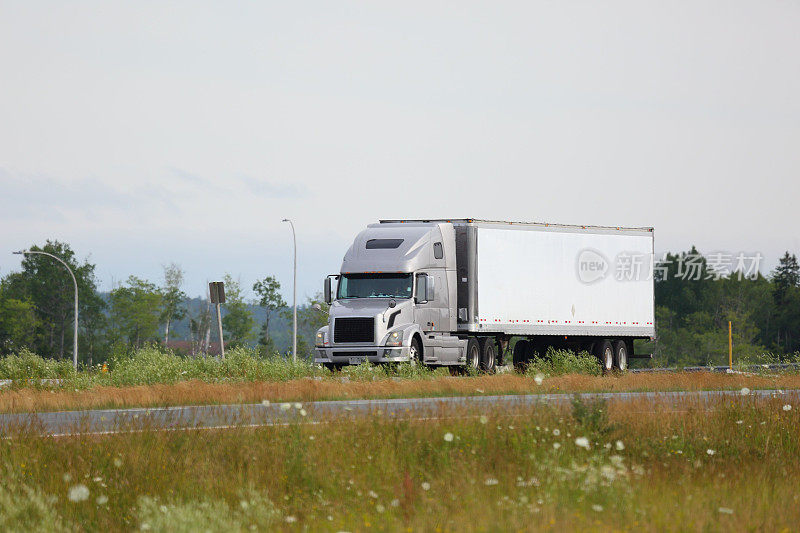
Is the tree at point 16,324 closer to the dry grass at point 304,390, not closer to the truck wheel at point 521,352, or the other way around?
the truck wheel at point 521,352

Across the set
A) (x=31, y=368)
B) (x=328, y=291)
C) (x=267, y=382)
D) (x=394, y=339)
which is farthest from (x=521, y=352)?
(x=31, y=368)

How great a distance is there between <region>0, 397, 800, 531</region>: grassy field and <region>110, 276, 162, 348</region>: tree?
4194 inches

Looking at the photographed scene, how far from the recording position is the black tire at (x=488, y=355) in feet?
101

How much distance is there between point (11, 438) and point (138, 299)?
107 m

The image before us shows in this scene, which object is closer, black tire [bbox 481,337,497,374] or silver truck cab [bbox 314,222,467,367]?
silver truck cab [bbox 314,222,467,367]

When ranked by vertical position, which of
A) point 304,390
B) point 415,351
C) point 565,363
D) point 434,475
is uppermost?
point 415,351

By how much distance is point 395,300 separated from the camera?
1116 inches

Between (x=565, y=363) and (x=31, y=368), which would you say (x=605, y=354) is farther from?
(x=31, y=368)

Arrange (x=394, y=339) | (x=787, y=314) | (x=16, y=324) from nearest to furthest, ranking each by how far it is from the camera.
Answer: (x=394, y=339) < (x=16, y=324) < (x=787, y=314)

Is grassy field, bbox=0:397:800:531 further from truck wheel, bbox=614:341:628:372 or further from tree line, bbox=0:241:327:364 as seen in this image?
tree line, bbox=0:241:327:364

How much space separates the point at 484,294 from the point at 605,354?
18.7 feet

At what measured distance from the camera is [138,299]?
117375 millimetres

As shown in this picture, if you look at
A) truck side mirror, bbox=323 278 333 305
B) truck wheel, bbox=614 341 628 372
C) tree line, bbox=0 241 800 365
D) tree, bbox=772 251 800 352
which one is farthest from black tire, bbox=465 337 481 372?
tree, bbox=772 251 800 352

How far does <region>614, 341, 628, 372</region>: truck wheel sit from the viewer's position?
34656 millimetres
